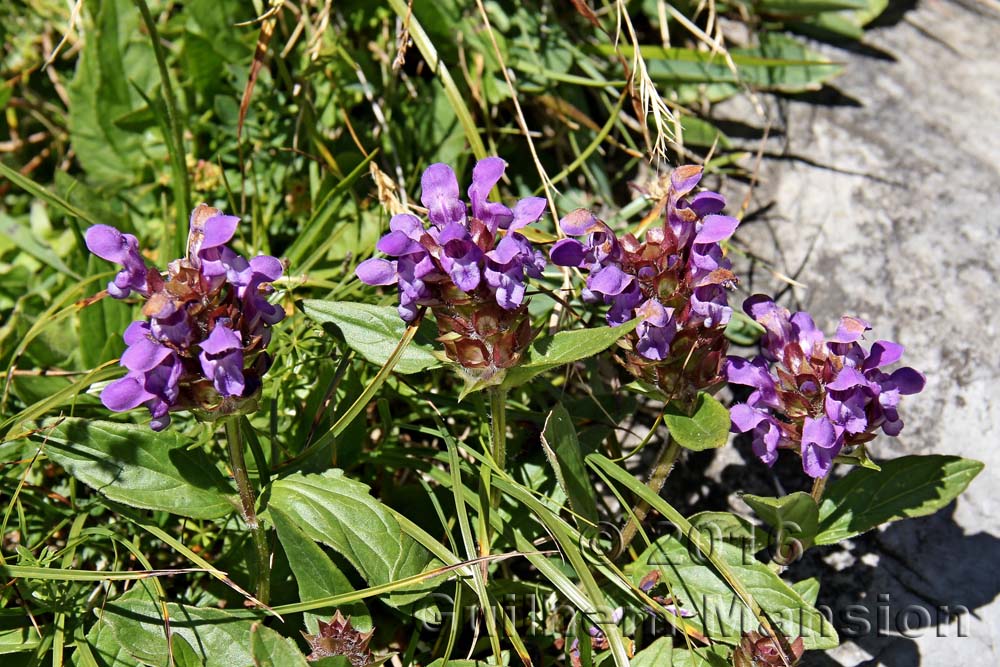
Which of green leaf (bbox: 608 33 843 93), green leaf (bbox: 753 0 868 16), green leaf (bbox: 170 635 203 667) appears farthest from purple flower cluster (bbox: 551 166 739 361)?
green leaf (bbox: 753 0 868 16)

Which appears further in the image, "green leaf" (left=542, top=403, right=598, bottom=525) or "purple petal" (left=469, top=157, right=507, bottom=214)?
"green leaf" (left=542, top=403, right=598, bottom=525)

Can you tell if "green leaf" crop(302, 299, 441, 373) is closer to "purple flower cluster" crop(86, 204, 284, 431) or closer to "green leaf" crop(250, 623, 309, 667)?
"purple flower cluster" crop(86, 204, 284, 431)

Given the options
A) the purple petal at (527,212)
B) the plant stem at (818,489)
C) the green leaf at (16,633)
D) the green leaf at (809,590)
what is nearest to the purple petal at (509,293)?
the purple petal at (527,212)

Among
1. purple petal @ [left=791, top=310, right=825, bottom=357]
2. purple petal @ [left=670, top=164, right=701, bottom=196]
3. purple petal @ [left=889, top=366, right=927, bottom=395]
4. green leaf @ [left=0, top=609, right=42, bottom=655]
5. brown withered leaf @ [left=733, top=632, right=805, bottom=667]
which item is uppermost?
purple petal @ [left=670, top=164, right=701, bottom=196]

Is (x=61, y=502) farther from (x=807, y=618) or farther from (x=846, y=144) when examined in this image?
(x=846, y=144)

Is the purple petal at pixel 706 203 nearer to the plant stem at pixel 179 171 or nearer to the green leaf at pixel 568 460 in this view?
the green leaf at pixel 568 460

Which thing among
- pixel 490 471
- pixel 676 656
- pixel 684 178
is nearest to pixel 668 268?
pixel 684 178

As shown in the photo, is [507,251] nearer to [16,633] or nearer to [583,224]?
[583,224]
